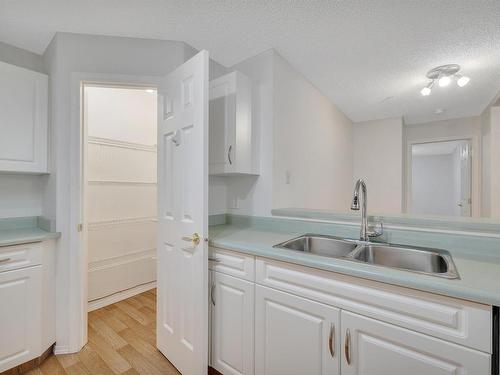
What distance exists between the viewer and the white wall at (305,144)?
2064 mm

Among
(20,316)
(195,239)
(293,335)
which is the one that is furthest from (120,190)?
(293,335)

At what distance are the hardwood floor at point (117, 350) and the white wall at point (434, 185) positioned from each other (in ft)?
21.3

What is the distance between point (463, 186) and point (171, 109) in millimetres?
4525

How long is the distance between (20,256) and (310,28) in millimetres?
2390

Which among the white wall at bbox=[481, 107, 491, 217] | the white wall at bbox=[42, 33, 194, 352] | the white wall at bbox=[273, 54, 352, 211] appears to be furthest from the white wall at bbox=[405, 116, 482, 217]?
the white wall at bbox=[42, 33, 194, 352]

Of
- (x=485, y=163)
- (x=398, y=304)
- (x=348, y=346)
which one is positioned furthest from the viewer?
(x=485, y=163)

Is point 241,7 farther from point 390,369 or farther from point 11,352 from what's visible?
point 11,352

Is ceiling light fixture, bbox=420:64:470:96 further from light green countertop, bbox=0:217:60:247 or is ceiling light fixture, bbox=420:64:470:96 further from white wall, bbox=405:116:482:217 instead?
light green countertop, bbox=0:217:60:247

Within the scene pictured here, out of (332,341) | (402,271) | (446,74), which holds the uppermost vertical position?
(446,74)

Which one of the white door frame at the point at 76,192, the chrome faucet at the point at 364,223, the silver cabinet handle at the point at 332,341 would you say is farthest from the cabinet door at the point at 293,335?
the white door frame at the point at 76,192

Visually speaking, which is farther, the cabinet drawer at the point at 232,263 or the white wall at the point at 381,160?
the white wall at the point at 381,160

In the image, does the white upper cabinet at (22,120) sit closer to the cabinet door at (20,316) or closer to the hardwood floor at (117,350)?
the cabinet door at (20,316)

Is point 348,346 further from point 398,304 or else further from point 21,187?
point 21,187

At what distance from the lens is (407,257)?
136 centimetres
